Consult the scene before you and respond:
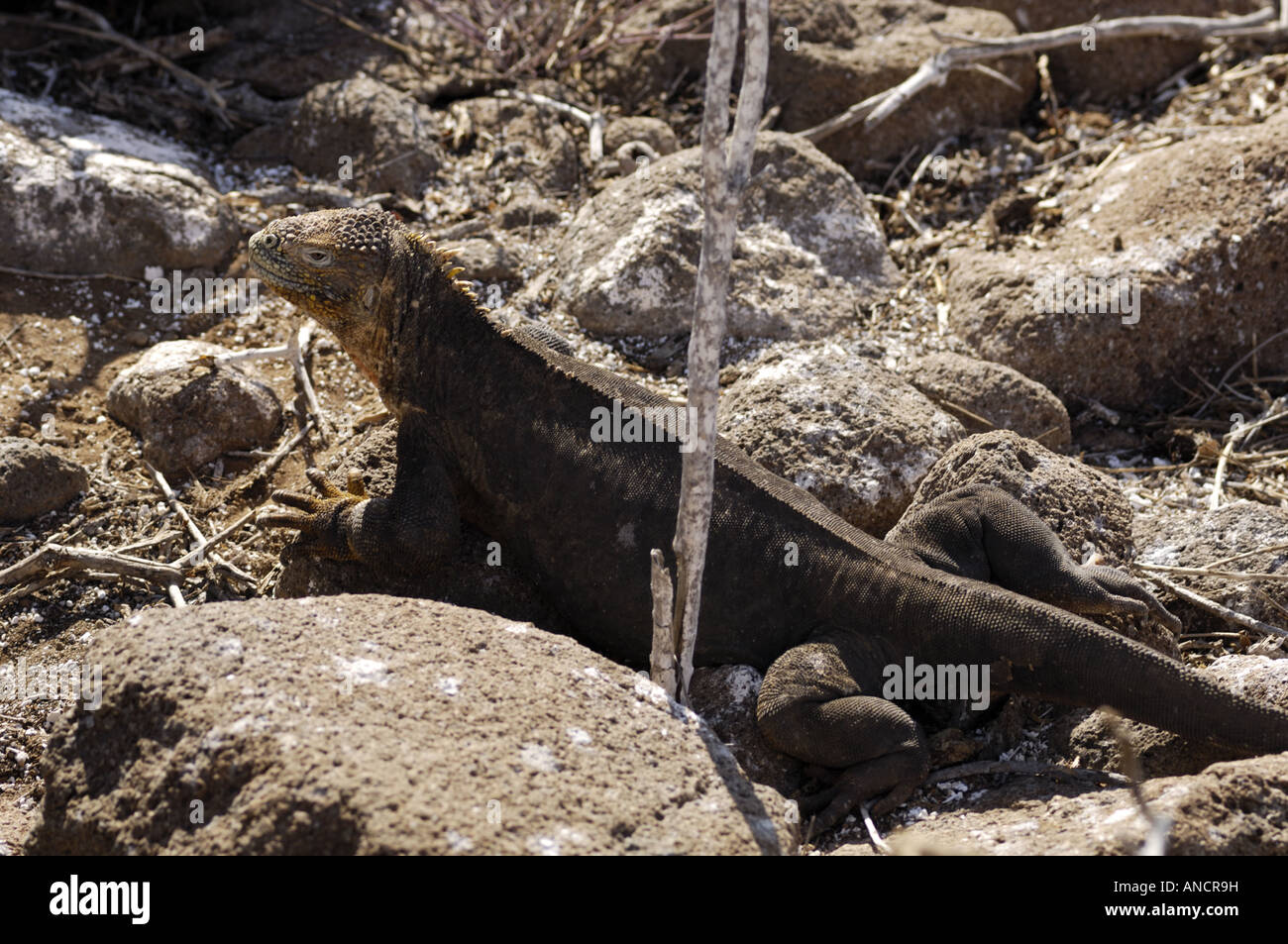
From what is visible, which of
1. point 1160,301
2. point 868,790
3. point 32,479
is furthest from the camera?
point 1160,301

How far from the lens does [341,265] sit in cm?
468

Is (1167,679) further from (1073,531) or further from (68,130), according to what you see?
(68,130)

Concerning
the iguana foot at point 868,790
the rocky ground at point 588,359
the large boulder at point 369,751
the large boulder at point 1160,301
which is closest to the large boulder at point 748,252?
the rocky ground at point 588,359

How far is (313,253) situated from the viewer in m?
4.64

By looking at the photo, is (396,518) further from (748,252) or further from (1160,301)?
(1160,301)

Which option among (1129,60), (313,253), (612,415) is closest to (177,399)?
(313,253)

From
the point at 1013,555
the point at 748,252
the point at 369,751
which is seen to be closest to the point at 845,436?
the point at 1013,555

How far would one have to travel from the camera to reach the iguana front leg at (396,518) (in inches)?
175

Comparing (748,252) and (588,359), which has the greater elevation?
(748,252)

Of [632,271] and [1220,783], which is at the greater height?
[632,271]

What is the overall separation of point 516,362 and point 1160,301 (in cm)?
350

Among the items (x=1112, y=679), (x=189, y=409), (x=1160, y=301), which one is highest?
(x=1160, y=301)

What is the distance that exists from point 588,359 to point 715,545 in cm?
216

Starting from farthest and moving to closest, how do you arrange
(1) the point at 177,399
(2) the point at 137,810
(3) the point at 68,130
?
(3) the point at 68,130 < (1) the point at 177,399 < (2) the point at 137,810
